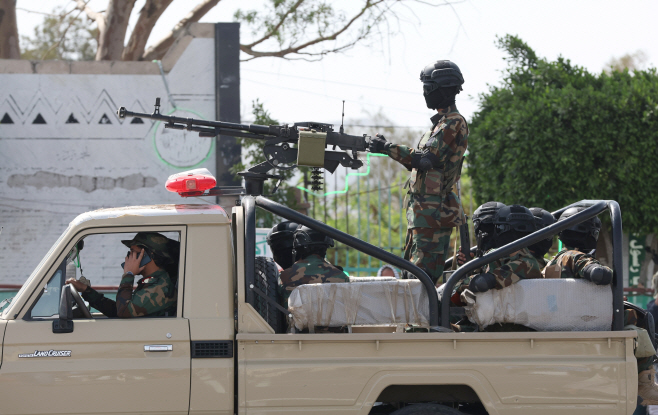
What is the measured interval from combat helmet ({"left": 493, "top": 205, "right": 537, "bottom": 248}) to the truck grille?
1.70 metres

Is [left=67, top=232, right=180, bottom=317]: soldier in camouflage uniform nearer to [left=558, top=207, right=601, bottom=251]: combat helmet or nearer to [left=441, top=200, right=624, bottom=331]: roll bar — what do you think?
[left=441, top=200, right=624, bottom=331]: roll bar

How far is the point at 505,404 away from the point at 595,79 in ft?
29.3

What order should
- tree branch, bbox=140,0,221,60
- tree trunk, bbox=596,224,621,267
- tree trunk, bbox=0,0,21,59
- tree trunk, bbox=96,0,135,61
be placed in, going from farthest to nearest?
tree branch, bbox=140,0,221,60 < tree trunk, bbox=96,0,135,61 < tree trunk, bbox=0,0,21,59 < tree trunk, bbox=596,224,621,267

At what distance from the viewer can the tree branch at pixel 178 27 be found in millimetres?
13250

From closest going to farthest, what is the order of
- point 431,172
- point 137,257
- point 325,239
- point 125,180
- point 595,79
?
point 137,257 → point 325,239 → point 431,172 → point 125,180 → point 595,79

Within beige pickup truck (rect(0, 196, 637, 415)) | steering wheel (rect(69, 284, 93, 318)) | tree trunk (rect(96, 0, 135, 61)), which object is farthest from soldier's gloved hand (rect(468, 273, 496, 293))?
tree trunk (rect(96, 0, 135, 61))

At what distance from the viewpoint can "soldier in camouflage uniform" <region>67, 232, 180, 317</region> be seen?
12.1 ft

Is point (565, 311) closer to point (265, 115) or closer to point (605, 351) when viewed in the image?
point (605, 351)

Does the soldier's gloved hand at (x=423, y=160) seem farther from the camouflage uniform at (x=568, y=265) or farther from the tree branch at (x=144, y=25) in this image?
the tree branch at (x=144, y=25)

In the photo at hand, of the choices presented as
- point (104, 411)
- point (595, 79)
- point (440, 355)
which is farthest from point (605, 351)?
point (595, 79)

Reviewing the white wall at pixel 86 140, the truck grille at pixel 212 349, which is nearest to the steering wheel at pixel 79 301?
the truck grille at pixel 212 349

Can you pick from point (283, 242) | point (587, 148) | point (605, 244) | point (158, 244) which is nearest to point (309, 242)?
point (283, 242)

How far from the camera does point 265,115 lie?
1040 centimetres

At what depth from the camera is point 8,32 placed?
1246 centimetres
